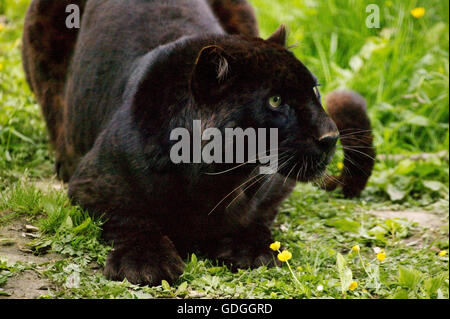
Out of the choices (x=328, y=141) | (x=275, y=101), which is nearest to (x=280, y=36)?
(x=275, y=101)

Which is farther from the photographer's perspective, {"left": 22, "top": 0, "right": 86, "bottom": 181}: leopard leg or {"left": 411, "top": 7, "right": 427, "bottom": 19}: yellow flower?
{"left": 411, "top": 7, "right": 427, "bottom": 19}: yellow flower

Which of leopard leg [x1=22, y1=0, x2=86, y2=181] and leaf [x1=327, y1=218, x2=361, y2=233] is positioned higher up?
leopard leg [x1=22, y1=0, x2=86, y2=181]

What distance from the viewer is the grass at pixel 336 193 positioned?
8.21 ft

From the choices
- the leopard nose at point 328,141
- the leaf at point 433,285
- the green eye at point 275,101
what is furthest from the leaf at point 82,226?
the leaf at point 433,285

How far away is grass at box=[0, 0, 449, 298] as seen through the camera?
2504mm

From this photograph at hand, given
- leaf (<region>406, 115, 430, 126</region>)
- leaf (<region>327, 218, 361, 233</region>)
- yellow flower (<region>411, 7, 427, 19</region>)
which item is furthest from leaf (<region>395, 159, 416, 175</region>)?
yellow flower (<region>411, 7, 427, 19</region>)

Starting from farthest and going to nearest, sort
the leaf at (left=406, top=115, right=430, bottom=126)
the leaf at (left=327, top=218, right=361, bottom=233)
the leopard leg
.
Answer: the leaf at (left=406, top=115, right=430, bottom=126) < the leopard leg < the leaf at (left=327, top=218, right=361, bottom=233)

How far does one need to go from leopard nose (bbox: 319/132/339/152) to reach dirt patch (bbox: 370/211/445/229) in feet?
3.83

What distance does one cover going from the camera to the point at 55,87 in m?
3.88

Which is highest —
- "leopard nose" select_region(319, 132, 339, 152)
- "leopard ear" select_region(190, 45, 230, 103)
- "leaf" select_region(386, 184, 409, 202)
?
"leopard ear" select_region(190, 45, 230, 103)

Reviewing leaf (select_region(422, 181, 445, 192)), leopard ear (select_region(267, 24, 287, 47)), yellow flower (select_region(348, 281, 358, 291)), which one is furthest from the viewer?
leaf (select_region(422, 181, 445, 192))

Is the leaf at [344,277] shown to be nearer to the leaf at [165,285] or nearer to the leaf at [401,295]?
the leaf at [401,295]

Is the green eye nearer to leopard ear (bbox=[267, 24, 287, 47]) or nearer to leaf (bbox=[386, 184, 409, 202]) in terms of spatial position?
leopard ear (bbox=[267, 24, 287, 47])

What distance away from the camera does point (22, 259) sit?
8.28 ft
